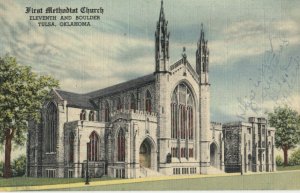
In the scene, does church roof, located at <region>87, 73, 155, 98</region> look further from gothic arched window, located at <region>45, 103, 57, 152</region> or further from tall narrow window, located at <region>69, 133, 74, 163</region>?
tall narrow window, located at <region>69, 133, 74, 163</region>

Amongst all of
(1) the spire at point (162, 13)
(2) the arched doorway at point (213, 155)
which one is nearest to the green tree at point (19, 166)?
(1) the spire at point (162, 13)

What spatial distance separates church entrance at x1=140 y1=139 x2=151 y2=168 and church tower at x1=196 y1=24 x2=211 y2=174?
5.70 metres

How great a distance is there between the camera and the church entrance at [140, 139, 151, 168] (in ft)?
130

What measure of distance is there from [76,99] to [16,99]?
945 centimetres

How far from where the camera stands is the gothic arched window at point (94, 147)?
1527 inches

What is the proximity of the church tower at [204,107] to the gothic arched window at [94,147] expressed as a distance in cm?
993

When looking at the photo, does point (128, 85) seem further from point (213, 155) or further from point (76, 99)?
point (213, 155)

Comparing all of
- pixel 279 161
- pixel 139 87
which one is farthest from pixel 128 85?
pixel 279 161

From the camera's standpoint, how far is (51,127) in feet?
133

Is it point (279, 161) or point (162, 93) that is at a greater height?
point (162, 93)

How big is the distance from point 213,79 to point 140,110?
887cm

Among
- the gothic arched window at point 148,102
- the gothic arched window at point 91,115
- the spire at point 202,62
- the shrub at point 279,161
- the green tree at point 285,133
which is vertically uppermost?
the spire at point 202,62

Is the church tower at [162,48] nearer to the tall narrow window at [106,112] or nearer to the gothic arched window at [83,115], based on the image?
the tall narrow window at [106,112]

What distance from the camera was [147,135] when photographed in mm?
38656
